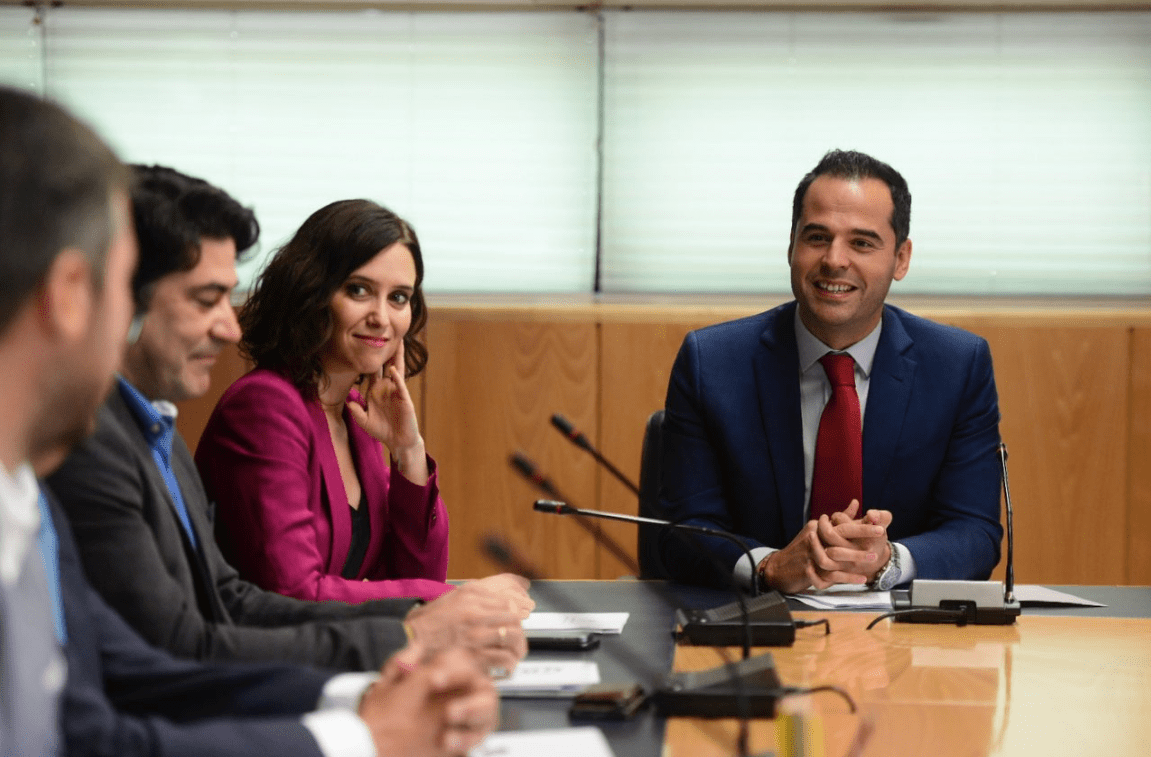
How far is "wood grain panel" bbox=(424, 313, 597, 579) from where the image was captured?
13.8ft

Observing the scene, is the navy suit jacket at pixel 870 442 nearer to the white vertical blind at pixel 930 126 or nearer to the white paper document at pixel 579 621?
the white paper document at pixel 579 621

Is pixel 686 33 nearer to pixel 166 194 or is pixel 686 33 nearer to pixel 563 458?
pixel 563 458

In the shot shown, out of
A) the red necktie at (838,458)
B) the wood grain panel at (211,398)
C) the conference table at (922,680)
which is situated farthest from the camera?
the wood grain panel at (211,398)

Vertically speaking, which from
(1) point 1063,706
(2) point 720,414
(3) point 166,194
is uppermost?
(3) point 166,194

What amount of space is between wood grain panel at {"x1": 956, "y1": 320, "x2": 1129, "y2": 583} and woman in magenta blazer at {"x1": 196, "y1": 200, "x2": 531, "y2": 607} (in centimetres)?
224

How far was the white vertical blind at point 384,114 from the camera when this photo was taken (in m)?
4.43

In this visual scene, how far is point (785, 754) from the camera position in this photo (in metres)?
1.40

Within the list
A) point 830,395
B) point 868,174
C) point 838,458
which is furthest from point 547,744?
point 868,174

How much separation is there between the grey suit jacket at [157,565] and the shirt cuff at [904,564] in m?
1.09

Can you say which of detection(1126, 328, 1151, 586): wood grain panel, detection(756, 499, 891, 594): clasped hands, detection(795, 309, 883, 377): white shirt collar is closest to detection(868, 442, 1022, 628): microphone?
detection(756, 499, 891, 594): clasped hands

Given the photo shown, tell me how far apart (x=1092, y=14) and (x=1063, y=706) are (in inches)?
135

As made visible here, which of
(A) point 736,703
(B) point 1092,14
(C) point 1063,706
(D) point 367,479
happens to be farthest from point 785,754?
(B) point 1092,14

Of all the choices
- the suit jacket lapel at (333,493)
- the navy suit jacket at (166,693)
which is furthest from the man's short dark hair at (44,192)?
the suit jacket lapel at (333,493)

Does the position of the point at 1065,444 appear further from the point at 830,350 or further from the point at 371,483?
the point at 371,483
